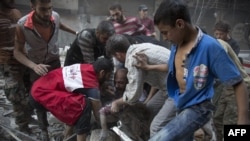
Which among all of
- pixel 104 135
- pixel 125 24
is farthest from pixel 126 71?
pixel 125 24

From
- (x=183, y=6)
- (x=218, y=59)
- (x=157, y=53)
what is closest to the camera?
(x=218, y=59)

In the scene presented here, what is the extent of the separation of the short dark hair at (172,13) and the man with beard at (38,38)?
5.79 feet

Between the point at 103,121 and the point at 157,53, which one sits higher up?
the point at 157,53

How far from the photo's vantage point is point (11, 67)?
409cm

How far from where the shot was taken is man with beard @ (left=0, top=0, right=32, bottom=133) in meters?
4.02

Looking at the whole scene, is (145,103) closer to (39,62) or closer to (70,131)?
(70,131)

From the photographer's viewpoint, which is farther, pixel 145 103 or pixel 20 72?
pixel 20 72

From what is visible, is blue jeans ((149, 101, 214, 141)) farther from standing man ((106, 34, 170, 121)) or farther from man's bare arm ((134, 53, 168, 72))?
standing man ((106, 34, 170, 121))

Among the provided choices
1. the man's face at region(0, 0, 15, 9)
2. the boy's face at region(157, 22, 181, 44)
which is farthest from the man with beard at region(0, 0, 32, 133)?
the boy's face at region(157, 22, 181, 44)

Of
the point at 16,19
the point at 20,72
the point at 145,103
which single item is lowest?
the point at 145,103

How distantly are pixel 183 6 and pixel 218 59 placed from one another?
1.47 ft

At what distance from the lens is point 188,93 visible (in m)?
2.28

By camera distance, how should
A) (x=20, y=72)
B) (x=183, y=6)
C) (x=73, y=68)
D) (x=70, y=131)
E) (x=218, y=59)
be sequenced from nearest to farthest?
(x=218, y=59)
(x=183, y=6)
(x=73, y=68)
(x=70, y=131)
(x=20, y=72)

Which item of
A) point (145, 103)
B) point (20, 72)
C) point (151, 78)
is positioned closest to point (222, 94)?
point (145, 103)
